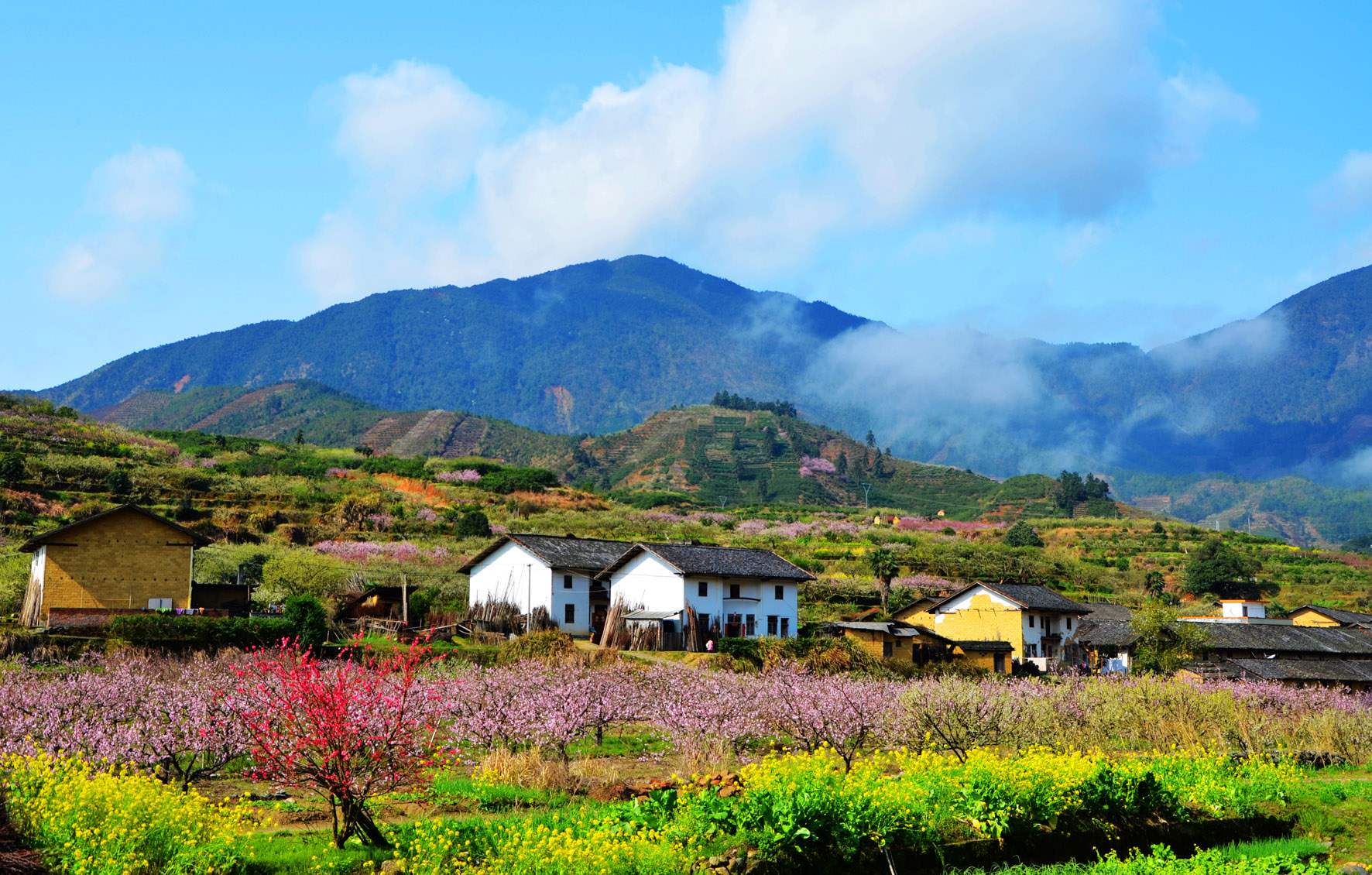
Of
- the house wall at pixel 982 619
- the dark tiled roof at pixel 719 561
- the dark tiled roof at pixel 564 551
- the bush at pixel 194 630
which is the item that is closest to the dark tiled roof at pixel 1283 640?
the house wall at pixel 982 619

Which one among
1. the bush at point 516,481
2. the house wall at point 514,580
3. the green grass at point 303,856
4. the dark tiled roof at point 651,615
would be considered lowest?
the green grass at point 303,856

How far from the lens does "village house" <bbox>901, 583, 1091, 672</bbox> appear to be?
58.9m

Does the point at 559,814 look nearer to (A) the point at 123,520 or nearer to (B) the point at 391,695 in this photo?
(B) the point at 391,695

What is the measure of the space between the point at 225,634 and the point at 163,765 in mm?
18213

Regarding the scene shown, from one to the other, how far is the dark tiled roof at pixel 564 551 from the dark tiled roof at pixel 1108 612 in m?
31.2

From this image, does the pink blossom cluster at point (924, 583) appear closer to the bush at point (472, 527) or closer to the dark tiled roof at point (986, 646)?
the dark tiled roof at point (986, 646)

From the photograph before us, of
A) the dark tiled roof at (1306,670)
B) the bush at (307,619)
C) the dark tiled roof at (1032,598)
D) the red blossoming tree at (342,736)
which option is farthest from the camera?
the dark tiled roof at (1032,598)

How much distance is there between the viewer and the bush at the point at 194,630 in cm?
3250

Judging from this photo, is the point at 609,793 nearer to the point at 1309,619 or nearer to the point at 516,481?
the point at 1309,619

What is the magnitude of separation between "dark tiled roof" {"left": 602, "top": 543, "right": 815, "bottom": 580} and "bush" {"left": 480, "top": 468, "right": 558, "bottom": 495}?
5840 cm

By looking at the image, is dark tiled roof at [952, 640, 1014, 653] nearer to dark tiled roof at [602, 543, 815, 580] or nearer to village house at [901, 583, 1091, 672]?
village house at [901, 583, 1091, 672]

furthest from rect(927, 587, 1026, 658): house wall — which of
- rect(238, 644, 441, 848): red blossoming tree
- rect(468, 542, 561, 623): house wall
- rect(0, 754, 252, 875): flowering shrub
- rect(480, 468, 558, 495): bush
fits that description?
rect(480, 468, 558, 495): bush

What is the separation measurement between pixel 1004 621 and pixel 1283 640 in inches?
598

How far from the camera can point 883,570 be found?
67.0 m
